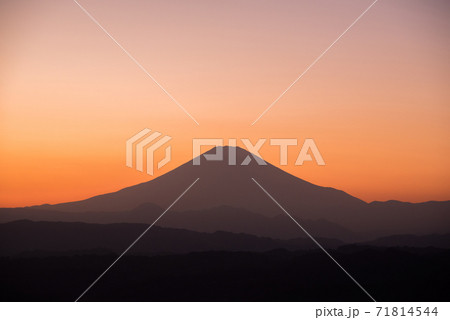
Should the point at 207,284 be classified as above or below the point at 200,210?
below

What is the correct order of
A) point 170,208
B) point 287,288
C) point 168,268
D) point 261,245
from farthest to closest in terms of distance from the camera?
point 170,208 < point 261,245 < point 168,268 < point 287,288

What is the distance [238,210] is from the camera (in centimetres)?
1233

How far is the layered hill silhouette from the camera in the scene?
11531 mm

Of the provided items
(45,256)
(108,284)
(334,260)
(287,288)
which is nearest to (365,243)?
(334,260)

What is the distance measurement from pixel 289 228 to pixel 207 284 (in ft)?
8.78

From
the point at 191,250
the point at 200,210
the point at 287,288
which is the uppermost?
the point at 200,210

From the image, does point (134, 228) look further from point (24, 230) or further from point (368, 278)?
point (368, 278)

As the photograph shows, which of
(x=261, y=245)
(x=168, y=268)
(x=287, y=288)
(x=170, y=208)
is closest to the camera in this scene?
(x=287, y=288)

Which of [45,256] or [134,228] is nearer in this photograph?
[45,256]

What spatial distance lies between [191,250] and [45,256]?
3205 mm

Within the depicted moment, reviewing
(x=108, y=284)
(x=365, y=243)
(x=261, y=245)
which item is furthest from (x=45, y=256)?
(x=365, y=243)

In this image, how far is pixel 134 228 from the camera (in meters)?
11.7

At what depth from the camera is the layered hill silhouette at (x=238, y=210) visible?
1153 cm

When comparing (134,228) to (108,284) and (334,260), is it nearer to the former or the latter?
(108,284)
